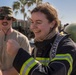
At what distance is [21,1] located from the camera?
128 feet

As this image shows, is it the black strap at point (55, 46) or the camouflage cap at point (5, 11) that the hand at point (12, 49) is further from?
the camouflage cap at point (5, 11)

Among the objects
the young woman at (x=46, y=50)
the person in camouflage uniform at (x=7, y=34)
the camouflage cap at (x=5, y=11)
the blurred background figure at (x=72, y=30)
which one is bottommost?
the person in camouflage uniform at (x=7, y=34)

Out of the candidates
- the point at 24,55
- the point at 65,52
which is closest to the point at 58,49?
the point at 65,52

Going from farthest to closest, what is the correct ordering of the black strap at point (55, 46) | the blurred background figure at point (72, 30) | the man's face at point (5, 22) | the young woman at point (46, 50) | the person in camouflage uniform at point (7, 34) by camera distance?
the man's face at point (5, 22) < the person in camouflage uniform at point (7, 34) < the blurred background figure at point (72, 30) < the black strap at point (55, 46) < the young woman at point (46, 50)

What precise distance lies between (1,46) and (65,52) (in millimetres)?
2078

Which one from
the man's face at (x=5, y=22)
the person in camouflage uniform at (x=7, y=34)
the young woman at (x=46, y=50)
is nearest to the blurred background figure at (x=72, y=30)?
the young woman at (x=46, y=50)

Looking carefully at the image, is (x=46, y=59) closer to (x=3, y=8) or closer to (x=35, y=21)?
(x=35, y=21)

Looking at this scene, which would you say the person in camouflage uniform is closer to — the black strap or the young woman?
the young woman

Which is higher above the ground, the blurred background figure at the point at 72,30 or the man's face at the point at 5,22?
the blurred background figure at the point at 72,30

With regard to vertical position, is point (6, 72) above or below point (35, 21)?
below

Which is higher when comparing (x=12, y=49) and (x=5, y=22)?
(x=12, y=49)

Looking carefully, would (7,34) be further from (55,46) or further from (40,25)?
(55,46)

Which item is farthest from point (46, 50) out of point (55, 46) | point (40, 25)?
point (40, 25)

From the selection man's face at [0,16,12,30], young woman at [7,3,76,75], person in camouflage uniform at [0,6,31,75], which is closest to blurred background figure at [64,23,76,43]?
young woman at [7,3,76,75]
